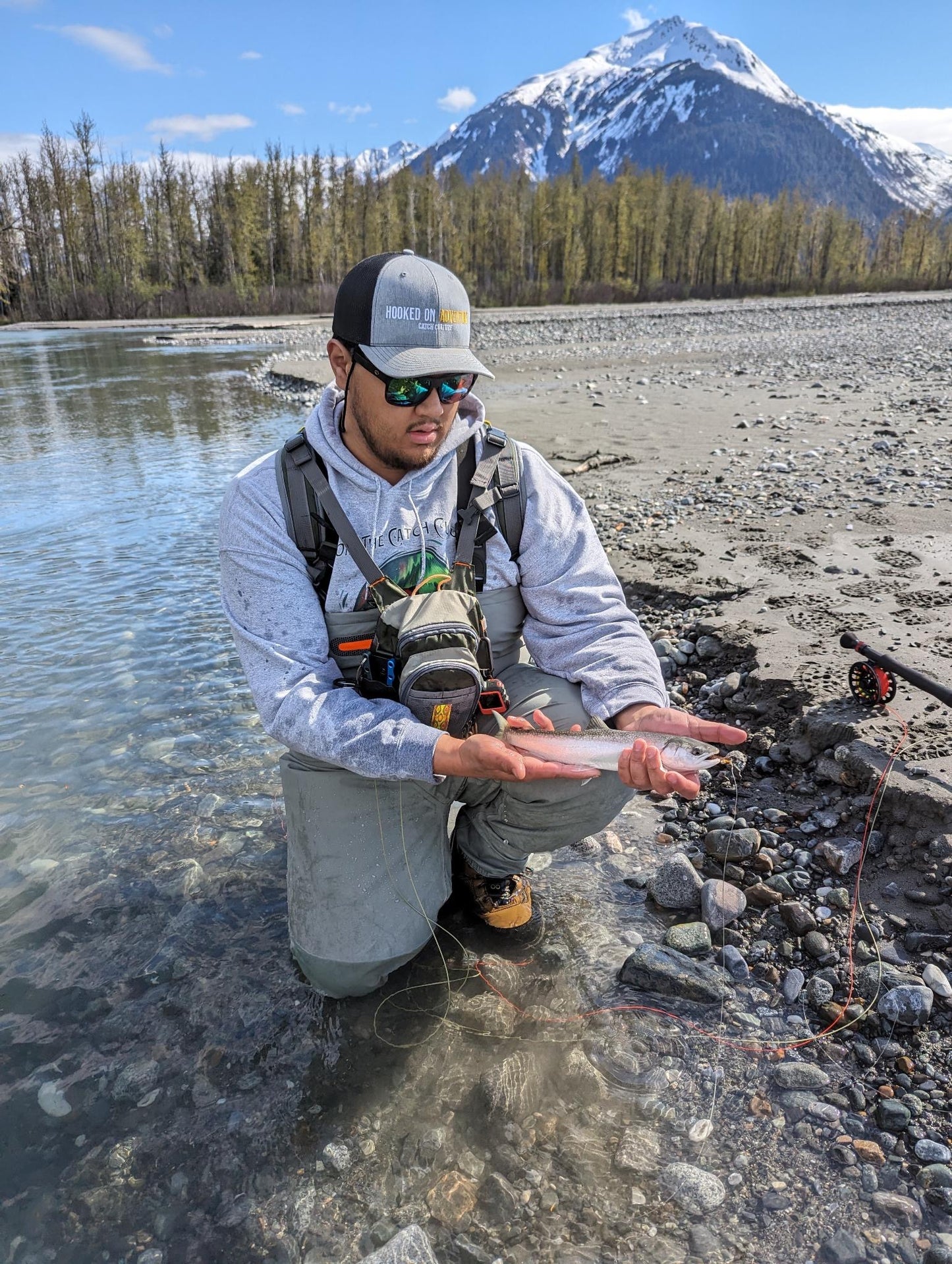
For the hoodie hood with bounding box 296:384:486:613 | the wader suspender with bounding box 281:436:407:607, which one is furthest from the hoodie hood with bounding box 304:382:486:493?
the wader suspender with bounding box 281:436:407:607

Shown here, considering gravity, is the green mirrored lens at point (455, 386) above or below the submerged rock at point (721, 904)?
above

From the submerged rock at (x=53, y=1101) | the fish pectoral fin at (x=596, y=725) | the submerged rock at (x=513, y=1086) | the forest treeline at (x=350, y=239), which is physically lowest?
the submerged rock at (x=53, y=1101)

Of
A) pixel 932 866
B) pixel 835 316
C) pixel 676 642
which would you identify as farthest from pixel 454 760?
pixel 835 316

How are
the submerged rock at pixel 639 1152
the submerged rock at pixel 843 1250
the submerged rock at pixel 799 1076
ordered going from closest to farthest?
the submerged rock at pixel 843 1250
the submerged rock at pixel 639 1152
the submerged rock at pixel 799 1076

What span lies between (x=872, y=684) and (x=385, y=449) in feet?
8.49

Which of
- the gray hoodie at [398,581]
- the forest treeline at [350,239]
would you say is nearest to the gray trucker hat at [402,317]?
the gray hoodie at [398,581]

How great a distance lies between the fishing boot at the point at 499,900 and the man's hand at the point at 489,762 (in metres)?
0.91

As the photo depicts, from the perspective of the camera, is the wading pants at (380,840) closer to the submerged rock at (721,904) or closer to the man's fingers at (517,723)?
the man's fingers at (517,723)

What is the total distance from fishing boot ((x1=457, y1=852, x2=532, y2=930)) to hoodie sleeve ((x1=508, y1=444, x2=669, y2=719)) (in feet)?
2.90

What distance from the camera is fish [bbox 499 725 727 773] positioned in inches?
100

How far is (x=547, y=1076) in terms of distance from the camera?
2820 millimetres

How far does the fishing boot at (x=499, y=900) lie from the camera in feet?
11.4

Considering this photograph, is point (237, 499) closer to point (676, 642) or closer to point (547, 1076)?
point (547, 1076)

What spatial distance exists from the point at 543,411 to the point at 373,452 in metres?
12.5
